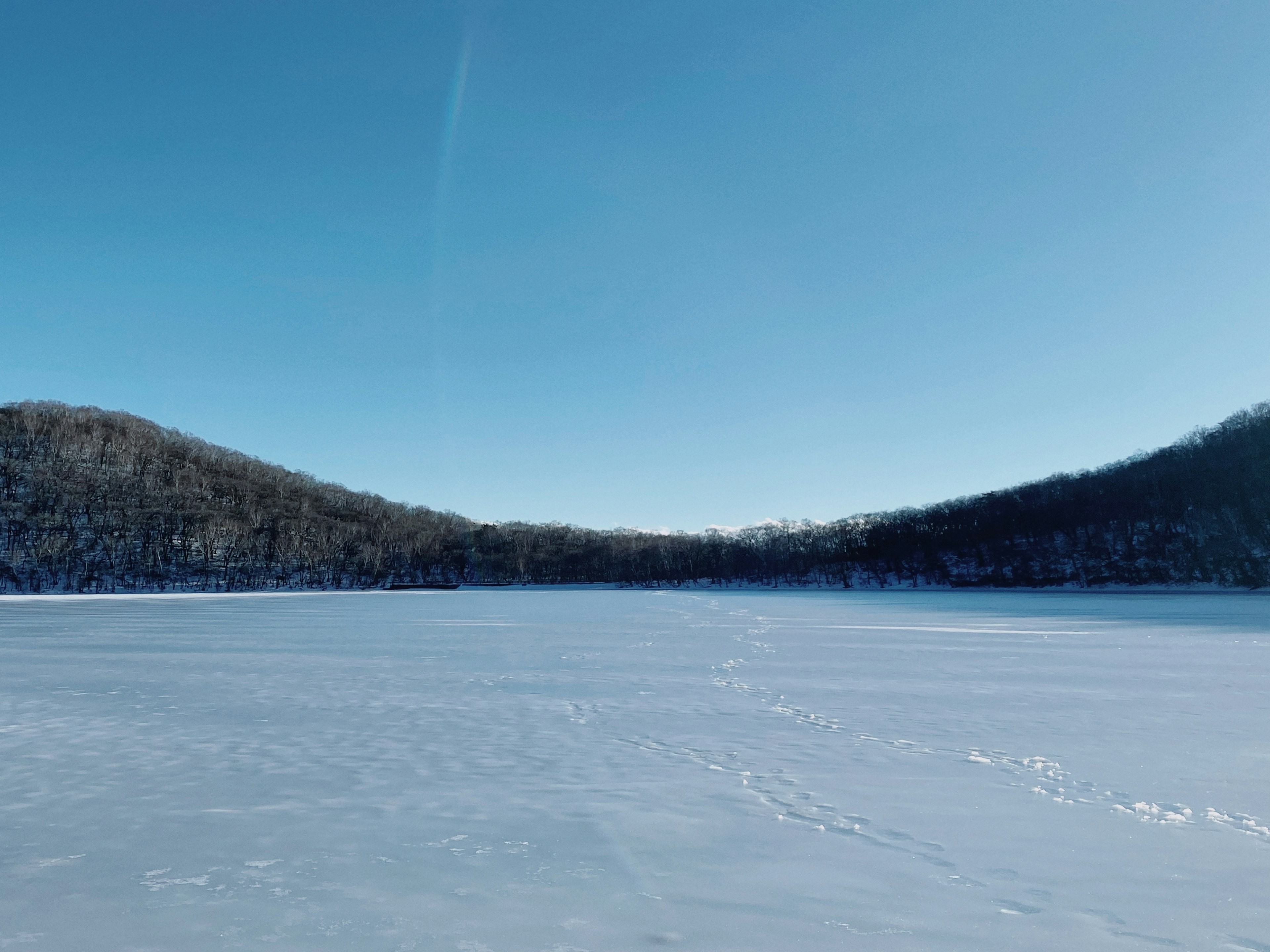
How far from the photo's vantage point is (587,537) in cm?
18688

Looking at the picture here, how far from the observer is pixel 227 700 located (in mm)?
10719

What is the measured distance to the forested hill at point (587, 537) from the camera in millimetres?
109625

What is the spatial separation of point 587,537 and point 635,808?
181975mm

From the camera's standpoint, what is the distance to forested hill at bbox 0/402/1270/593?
10962cm

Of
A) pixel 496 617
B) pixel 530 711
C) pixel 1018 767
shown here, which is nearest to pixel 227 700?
pixel 530 711

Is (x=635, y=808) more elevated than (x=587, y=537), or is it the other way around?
(x=587, y=537)

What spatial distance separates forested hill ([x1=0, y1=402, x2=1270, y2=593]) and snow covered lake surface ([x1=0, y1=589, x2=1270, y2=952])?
103 m

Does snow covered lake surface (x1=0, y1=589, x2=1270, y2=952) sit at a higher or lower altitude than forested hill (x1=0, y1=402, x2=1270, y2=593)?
lower

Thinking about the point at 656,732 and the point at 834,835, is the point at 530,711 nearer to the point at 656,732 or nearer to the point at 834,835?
the point at 656,732

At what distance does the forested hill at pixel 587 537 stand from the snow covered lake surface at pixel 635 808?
102869mm

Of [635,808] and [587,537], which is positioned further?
[587,537]

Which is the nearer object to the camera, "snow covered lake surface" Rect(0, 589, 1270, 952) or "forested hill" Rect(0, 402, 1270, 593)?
"snow covered lake surface" Rect(0, 589, 1270, 952)

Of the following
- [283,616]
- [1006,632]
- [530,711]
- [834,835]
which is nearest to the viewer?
[834,835]

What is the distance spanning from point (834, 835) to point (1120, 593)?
3748 inches
